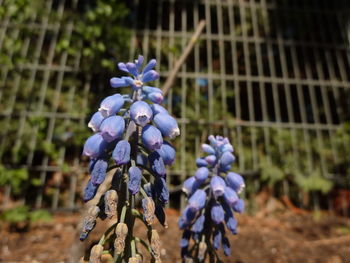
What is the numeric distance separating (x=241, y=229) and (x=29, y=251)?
2174 mm

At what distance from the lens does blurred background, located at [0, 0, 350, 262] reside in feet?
14.5

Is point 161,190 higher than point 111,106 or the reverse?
the reverse

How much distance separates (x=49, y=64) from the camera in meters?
5.21

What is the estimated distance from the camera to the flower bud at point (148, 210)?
5.39 feet

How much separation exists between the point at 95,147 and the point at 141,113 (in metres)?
0.28

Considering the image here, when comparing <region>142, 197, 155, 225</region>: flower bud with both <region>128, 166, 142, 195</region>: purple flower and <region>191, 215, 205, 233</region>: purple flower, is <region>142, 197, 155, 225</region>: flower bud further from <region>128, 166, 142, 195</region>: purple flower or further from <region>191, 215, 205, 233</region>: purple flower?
<region>191, 215, 205, 233</region>: purple flower

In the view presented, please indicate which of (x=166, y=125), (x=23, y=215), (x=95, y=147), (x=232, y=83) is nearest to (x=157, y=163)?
(x=166, y=125)

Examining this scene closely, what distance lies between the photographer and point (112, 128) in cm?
168

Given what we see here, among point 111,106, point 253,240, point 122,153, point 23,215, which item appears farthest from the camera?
point 23,215

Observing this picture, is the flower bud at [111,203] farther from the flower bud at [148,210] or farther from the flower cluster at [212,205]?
the flower cluster at [212,205]

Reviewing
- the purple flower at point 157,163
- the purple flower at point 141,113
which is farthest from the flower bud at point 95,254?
the purple flower at point 141,113

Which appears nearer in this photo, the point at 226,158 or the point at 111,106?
the point at 111,106

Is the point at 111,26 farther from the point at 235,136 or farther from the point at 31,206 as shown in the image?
the point at 31,206

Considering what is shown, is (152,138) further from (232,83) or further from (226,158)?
(232,83)
